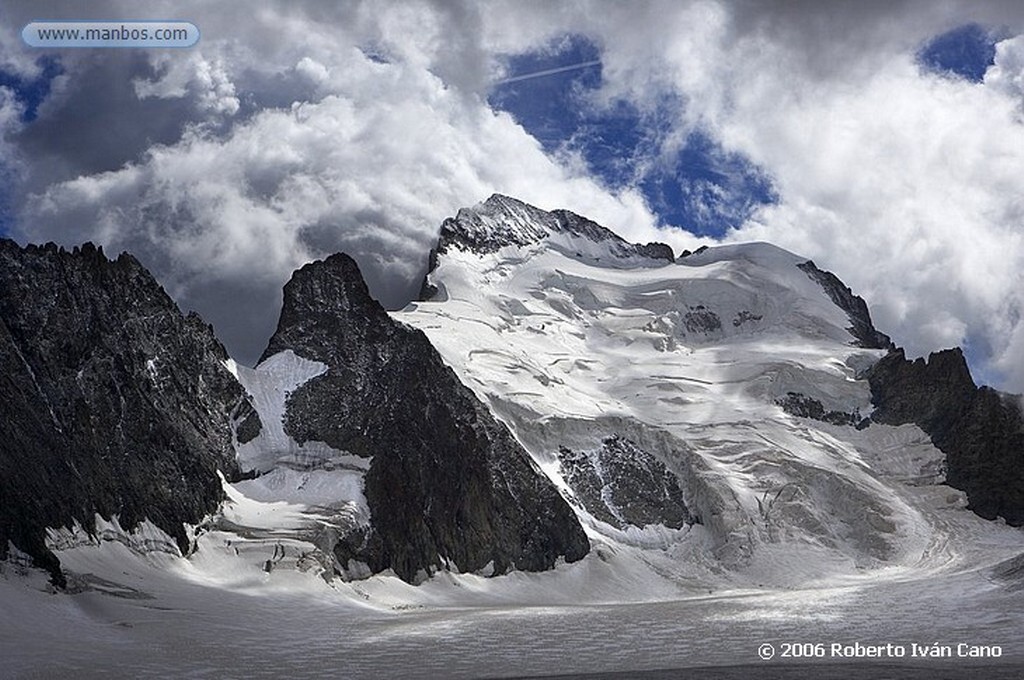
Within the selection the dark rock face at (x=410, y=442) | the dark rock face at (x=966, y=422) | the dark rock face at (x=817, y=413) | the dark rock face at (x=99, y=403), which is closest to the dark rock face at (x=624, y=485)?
the dark rock face at (x=410, y=442)

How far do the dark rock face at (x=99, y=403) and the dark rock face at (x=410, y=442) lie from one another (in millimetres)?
13569

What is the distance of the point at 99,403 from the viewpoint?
10631 cm

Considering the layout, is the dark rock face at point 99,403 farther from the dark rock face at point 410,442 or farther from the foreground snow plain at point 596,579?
the dark rock face at point 410,442

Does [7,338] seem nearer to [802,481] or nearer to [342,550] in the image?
[342,550]

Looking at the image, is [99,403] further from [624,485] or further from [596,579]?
[624,485]

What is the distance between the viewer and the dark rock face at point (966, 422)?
540ft

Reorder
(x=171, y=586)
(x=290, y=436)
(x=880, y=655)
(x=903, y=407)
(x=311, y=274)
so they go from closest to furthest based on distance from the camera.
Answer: (x=880, y=655)
(x=171, y=586)
(x=290, y=436)
(x=311, y=274)
(x=903, y=407)

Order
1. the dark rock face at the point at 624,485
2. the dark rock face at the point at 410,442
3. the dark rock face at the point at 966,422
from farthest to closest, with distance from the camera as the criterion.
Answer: the dark rock face at the point at 966,422
the dark rock face at the point at 624,485
the dark rock face at the point at 410,442

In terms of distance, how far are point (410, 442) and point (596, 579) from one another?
2692 cm

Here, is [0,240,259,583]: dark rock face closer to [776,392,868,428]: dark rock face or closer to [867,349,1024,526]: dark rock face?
[776,392,868,428]: dark rock face

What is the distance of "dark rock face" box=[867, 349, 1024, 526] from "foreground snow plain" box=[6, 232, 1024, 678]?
298cm

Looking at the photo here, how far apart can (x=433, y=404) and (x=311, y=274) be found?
87.9 feet

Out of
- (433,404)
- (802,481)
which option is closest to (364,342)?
(433,404)

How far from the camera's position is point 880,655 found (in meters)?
58.7
